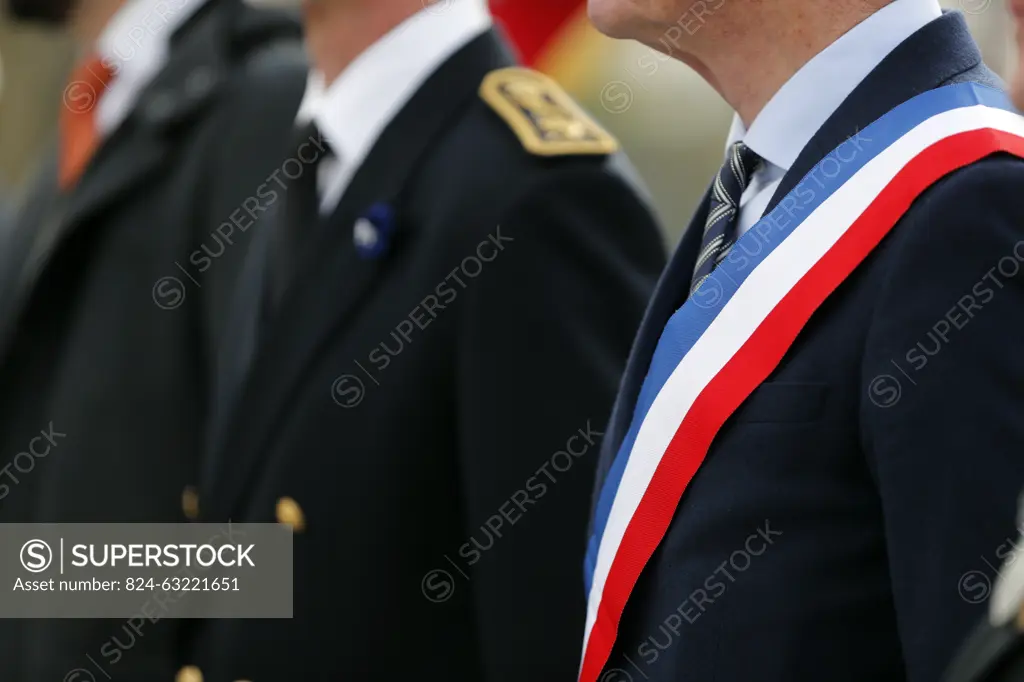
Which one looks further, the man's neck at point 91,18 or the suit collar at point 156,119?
the man's neck at point 91,18

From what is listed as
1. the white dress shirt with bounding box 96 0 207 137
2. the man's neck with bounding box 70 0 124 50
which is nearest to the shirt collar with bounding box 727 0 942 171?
the white dress shirt with bounding box 96 0 207 137

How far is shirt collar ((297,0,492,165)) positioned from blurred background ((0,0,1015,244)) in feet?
0.98

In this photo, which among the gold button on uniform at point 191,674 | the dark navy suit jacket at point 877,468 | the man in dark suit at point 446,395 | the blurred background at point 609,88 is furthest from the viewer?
the blurred background at point 609,88

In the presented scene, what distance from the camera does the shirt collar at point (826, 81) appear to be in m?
1.57

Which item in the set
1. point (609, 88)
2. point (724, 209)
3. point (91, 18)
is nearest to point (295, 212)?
point (609, 88)

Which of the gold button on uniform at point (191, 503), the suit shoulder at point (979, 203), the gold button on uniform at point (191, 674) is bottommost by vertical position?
the gold button on uniform at point (191, 674)

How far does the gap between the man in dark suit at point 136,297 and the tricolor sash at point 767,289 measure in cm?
118

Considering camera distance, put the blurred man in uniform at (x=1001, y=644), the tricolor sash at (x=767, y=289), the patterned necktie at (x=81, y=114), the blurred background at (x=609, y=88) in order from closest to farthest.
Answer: the blurred man in uniform at (x=1001, y=644) → the tricolor sash at (x=767, y=289) → the patterned necktie at (x=81, y=114) → the blurred background at (x=609, y=88)

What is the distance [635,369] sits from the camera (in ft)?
5.54

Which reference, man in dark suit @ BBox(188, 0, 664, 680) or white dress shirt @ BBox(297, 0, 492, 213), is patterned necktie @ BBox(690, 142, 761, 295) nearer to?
man in dark suit @ BBox(188, 0, 664, 680)

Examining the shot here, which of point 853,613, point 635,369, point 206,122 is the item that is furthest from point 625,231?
point 206,122

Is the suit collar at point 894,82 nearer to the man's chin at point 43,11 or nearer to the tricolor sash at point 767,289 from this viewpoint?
the tricolor sash at point 767,289

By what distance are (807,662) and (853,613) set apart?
0.06 metres

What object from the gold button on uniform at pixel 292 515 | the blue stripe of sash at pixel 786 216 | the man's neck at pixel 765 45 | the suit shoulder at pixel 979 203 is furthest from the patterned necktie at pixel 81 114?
the suit shoulder at pixel 979 203
